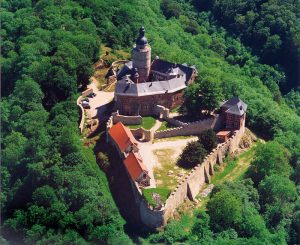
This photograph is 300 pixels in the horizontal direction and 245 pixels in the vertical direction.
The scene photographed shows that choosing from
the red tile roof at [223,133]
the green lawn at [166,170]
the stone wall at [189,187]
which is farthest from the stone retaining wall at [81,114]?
the red tile roof at [223,133]

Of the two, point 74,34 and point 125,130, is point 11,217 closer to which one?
point 125,130

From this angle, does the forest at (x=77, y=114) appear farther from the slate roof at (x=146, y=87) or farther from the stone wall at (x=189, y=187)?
the slate roof at (x=146, y=87)

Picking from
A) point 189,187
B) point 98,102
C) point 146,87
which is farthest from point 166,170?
point 98,102

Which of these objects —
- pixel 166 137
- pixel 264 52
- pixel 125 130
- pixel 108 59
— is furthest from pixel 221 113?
pixel 264 52

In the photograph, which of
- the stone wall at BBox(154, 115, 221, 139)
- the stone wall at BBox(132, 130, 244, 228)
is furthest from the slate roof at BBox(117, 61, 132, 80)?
the stone wall at BBox(132, 130, 244, 228)

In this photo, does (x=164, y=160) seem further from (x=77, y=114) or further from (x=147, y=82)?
(x=77, y=114)
